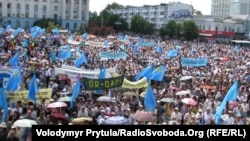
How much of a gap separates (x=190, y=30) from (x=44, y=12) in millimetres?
32968

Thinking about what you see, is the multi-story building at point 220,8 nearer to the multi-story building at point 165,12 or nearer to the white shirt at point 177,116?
the multi-story building at point 165,12

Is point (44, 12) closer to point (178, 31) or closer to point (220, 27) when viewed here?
point (178, 31)

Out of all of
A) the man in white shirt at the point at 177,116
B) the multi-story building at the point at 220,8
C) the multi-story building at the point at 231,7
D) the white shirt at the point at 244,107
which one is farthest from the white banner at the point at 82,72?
the multi-story building at the point at 220,8

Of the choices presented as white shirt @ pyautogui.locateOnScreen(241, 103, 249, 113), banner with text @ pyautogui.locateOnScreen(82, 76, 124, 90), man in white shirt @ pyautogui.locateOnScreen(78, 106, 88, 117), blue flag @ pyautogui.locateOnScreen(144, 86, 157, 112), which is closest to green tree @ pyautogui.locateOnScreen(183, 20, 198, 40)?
white shirt @ pyautogui.locateOnScreen(241, 103, 249, 113)

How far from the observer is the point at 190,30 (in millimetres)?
81125

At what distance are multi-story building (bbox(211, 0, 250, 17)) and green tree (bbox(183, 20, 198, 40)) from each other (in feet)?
104

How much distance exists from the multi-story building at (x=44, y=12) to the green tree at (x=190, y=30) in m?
25.7

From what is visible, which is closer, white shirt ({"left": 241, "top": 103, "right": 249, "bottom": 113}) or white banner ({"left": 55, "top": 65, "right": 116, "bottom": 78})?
white shirt ({"left": 241, "top": 103, "right": 249, "bottom": 113})

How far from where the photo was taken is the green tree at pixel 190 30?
80.8 m

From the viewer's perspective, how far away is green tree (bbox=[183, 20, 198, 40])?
80.8 meters

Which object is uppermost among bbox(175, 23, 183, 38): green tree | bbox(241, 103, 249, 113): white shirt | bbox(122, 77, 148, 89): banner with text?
bbox(175, 23, 183, 38): green tree

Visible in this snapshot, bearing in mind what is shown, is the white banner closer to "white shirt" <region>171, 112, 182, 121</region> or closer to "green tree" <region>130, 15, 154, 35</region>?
"white shirt" <region>171, 112, 182, 121</region>

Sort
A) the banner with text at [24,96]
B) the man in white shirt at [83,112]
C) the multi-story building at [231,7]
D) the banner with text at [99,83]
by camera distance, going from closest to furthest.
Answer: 1. the man in white shirt at [83,112]
2. the banner with text at [24,96]
3. the banner with text at [99,83]
4. the multi-story building at [231,7]

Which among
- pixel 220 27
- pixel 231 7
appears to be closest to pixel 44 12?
pixel 220 27
